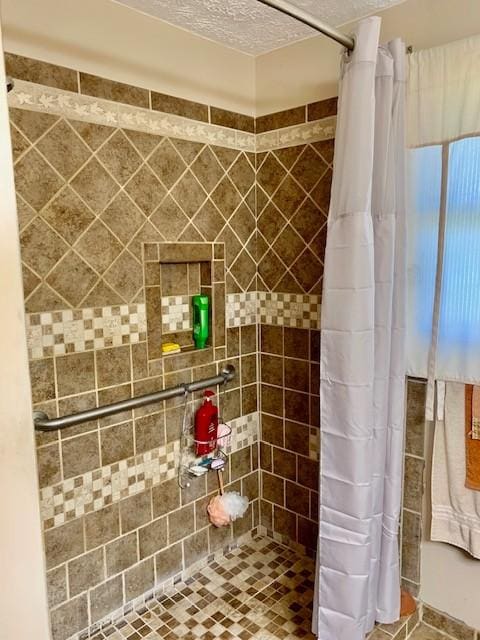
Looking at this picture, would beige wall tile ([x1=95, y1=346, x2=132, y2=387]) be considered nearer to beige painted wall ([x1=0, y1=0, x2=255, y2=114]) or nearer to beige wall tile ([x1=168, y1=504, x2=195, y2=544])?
beige wall tile ([x1=168, y1=504, x2=195, y2=544])

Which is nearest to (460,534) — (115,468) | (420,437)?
(420,437)

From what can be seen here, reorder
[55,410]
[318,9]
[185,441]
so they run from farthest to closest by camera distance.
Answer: [185,441]
[318,9]
[55,410]

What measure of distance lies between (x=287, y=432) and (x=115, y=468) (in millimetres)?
865

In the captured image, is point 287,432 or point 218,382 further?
point 287,432

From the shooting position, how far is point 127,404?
68.7 inches

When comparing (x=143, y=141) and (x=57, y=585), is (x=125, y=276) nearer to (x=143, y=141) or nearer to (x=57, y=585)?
(x=143, y=141)

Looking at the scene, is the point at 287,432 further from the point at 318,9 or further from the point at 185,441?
the point at 318,9

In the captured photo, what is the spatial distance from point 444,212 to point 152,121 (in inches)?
45.4

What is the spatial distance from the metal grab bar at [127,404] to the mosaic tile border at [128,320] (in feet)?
0.71

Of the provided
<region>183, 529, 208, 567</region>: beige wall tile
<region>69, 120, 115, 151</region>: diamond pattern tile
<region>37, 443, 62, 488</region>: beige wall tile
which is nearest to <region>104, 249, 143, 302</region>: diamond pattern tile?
<region>69, 120, 115, 151</region>: diamond pattern tile

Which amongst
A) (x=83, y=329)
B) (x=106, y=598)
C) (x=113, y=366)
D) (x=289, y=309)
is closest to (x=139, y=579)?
(x=106, y=598)

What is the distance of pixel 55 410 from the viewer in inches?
62.9

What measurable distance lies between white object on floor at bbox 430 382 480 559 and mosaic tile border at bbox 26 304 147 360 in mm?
1202

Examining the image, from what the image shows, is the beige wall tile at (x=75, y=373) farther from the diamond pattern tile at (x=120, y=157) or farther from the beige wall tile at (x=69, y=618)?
the beige wall tile at (x=69, y=618)
